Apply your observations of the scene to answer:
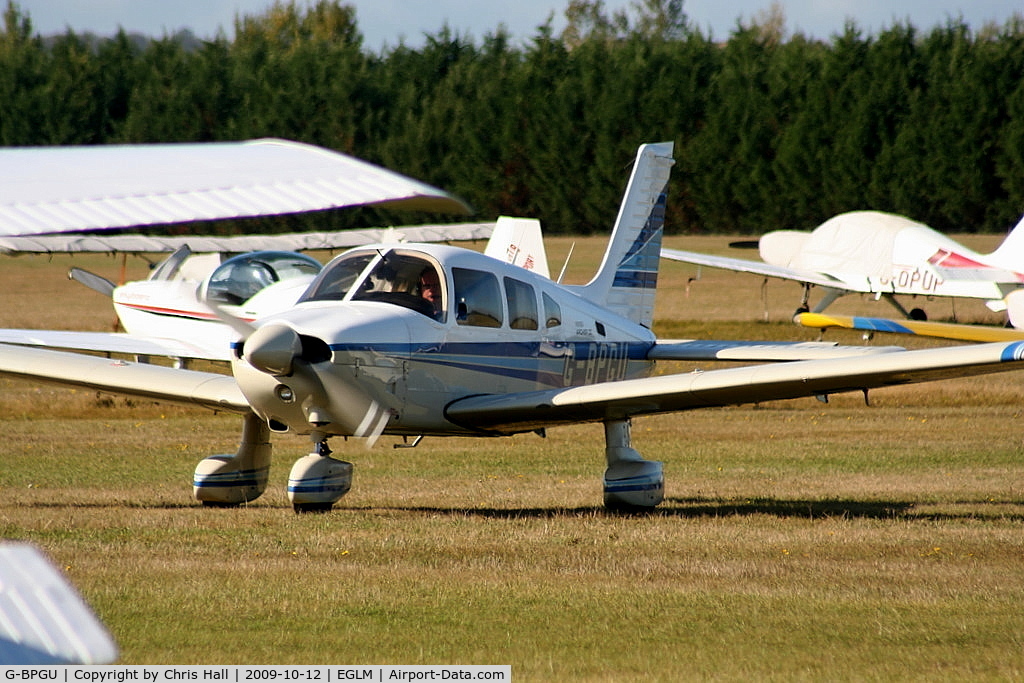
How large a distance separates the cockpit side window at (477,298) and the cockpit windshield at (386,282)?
174 mm

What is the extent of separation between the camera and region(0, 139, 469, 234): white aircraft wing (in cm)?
255

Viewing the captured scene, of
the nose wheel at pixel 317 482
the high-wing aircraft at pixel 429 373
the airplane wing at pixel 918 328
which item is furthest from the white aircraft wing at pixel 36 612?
the airplane wing at pixel 918 328

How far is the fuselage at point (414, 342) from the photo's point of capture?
9648mm

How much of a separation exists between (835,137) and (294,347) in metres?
49.6

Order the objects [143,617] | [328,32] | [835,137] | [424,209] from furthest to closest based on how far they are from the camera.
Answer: [328,32] → [835,137] → [143,617] → [424,209]

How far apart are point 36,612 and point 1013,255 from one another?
3340 cm

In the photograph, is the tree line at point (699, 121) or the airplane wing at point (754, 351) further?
the tree line at point (699, 121)

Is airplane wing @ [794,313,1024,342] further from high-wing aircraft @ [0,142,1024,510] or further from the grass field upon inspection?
high-wing aircraft @ [0,142,1024,510]

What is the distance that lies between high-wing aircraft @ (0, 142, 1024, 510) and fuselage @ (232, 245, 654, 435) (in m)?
0.01

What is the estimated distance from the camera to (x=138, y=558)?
27.5ft

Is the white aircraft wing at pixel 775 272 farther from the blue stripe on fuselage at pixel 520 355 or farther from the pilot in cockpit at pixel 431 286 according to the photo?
the pilot in cockpit at pixel 431 286

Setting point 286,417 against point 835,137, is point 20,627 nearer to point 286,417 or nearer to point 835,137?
point 286,417

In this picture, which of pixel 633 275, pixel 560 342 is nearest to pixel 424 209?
pixel 560 342

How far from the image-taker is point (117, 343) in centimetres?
1939
